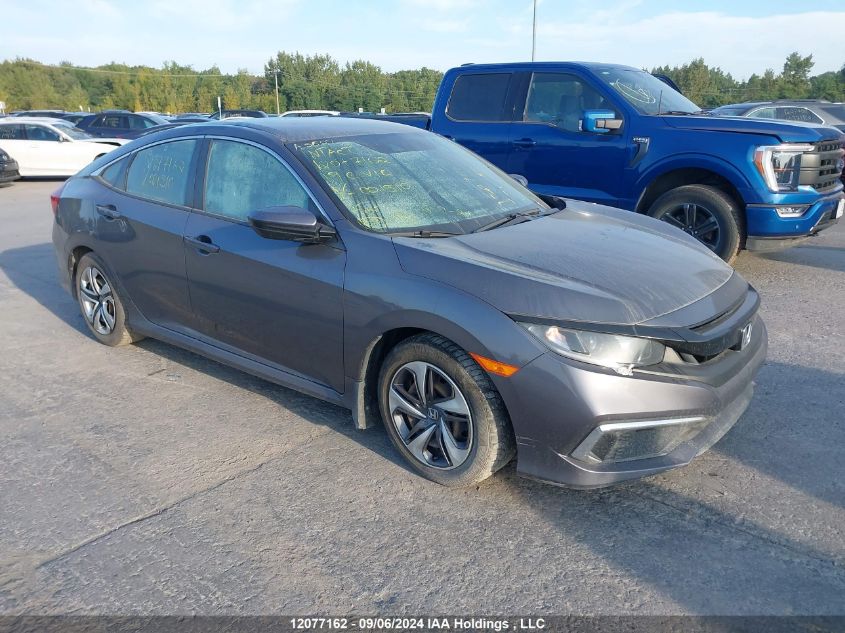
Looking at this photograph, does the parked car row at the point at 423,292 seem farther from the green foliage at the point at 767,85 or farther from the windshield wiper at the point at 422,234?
the green foliage at the point at 767,85

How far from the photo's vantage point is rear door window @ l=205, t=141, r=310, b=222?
374cm

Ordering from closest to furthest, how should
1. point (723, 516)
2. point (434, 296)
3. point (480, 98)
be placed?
point (723, 516)
point (434, 296)
point (480, 98)

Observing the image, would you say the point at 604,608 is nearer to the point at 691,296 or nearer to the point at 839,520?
the point at 839,520

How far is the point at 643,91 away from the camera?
718 cm

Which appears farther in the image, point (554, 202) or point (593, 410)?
point (554, 202)

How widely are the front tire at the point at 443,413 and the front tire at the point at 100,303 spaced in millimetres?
2488

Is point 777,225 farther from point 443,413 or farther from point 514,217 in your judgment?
point 443,413

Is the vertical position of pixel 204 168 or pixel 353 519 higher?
pixel 204 168

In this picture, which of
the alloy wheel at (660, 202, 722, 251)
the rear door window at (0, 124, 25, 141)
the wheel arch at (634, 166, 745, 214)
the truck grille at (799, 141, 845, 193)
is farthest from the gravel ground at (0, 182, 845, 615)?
the rear door window at (0, 124, 25, 141)

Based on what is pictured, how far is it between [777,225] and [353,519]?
5.01 m

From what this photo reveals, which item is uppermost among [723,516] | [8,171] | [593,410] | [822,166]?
[822,166]

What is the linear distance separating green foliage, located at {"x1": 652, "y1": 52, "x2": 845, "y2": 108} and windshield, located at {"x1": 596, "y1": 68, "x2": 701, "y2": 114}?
128 ft

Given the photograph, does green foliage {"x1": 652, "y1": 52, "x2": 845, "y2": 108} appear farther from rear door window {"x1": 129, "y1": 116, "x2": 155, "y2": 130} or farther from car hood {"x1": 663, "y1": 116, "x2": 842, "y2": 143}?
car hood {"x1": 663, "y1": 116, "x2": 842, "y2": 143}

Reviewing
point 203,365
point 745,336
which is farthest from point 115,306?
point 745,336
